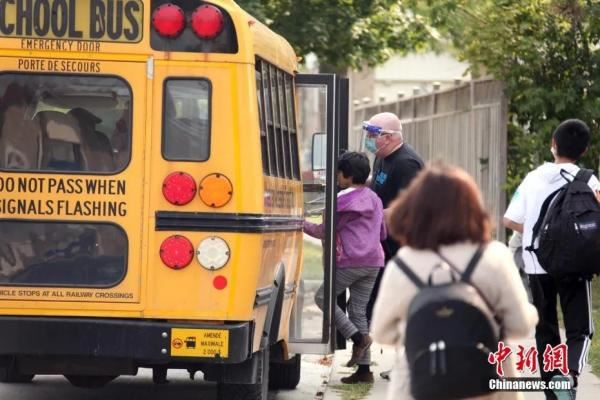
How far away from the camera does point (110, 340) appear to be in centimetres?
808

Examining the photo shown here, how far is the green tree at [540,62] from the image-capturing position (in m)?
17.7

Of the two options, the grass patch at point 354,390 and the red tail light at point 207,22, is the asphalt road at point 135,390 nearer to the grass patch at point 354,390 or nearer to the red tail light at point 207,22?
the grass patch at point 354,390

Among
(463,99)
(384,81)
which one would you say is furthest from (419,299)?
(384,81)

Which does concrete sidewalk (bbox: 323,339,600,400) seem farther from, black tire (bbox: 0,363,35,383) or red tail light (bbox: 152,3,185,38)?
red tail light (bbox: 152,3,185,38)

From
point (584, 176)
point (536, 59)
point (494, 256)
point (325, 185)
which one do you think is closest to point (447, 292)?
point (494, 256)

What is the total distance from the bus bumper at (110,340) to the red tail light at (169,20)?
59.9 inches

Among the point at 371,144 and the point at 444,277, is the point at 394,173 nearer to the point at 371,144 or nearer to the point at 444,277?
the point at 371,144

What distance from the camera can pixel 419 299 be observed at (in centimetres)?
505

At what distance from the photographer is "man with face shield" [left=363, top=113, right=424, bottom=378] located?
11.3 m

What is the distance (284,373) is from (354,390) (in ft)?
1.65

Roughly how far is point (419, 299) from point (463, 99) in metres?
15.7

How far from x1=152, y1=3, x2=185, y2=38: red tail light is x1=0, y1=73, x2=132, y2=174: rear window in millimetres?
357

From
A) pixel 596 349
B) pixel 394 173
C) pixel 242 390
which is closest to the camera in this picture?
pixel 242 390

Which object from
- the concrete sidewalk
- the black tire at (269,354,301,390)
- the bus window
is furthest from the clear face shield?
the bus window
